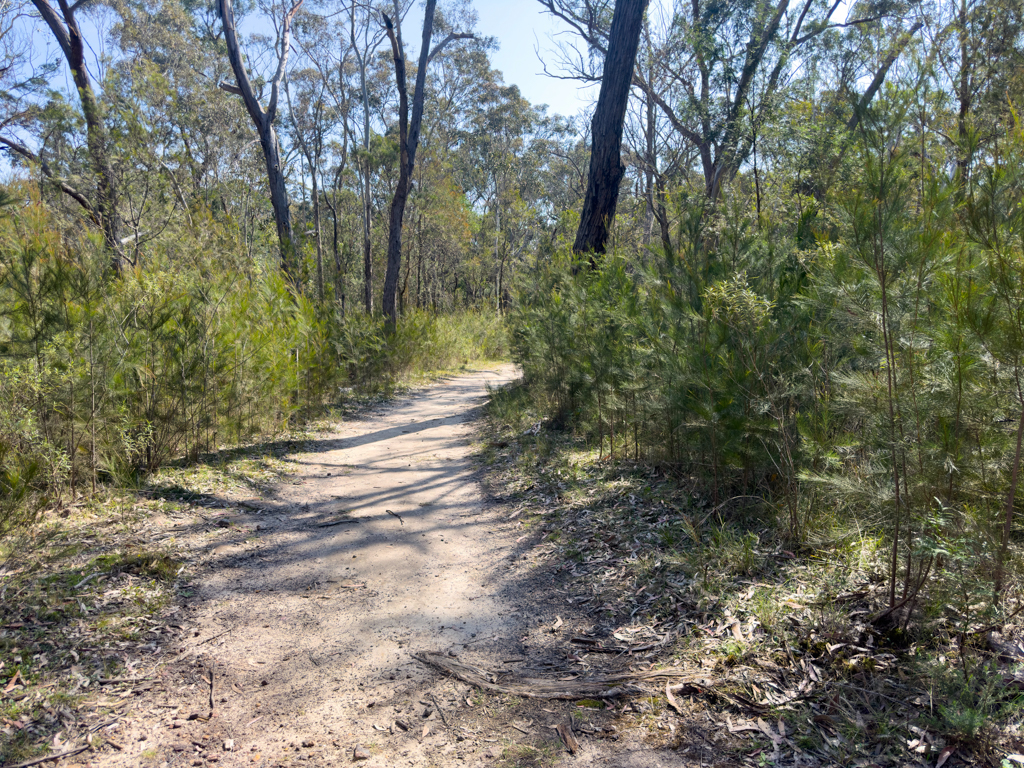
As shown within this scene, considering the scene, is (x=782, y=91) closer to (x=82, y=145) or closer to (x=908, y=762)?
(x=908, y=762)

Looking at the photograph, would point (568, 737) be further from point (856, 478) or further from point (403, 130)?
point (403, 130)

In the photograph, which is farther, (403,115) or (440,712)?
(403,115)

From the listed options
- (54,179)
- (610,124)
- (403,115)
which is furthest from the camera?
(403,115)

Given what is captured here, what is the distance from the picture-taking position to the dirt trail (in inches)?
87.5

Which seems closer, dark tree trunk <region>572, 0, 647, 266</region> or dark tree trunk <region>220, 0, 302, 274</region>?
dark tree trunk <region>572, 0, 647, 266</region>

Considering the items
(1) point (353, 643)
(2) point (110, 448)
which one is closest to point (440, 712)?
(1) point (353, 643)

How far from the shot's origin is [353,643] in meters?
2.96

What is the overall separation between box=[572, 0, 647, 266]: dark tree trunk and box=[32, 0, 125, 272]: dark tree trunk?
653 cm

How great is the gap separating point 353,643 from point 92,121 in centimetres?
1141

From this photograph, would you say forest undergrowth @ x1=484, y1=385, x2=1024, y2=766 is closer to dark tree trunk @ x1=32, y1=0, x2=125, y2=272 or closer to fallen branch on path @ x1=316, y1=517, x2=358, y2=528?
fallen branch on path @ x1=316, y1=517, x2=358, y2=528

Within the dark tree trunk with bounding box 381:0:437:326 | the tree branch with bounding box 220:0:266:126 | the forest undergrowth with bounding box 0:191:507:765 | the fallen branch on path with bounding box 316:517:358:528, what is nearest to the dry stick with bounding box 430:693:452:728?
the forest undergrowth with bounding box 0:191:507:765

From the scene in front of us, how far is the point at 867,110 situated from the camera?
2.59m

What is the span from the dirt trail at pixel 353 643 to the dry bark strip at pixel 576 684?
0.07m

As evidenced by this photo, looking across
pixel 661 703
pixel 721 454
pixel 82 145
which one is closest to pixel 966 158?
pixel 721 454
